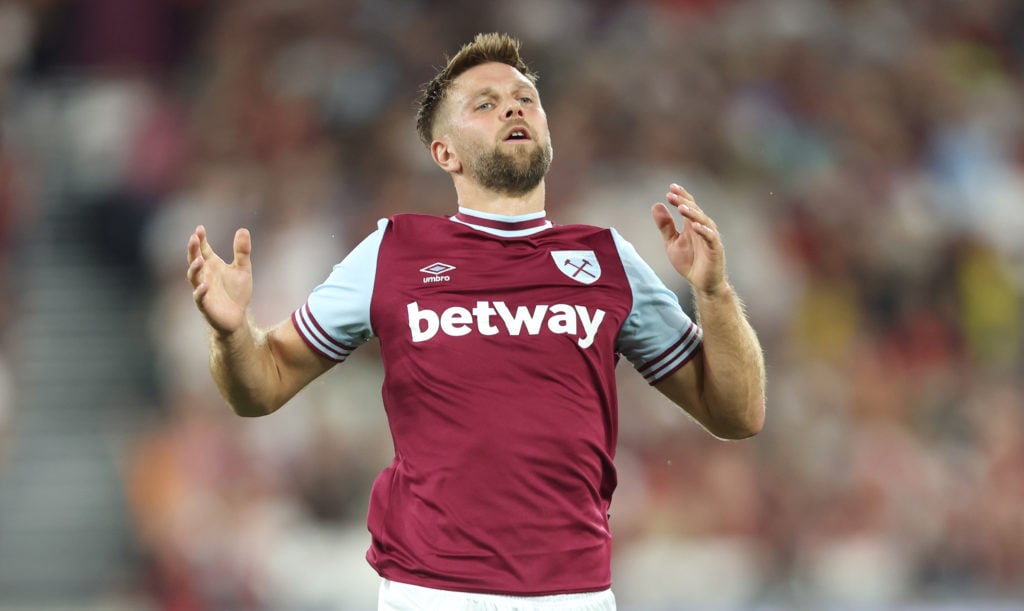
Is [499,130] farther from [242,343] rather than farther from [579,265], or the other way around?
[242,343]

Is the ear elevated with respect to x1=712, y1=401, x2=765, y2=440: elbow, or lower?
elevated

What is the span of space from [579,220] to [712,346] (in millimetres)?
5458

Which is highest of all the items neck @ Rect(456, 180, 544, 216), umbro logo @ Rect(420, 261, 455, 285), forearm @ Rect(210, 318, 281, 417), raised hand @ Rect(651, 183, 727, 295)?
neck @ Rect(456, 180, 544, 216)

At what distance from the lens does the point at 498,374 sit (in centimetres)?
Answer: 392

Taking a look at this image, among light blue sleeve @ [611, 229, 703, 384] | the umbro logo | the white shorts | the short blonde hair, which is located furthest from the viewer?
the short blonde hair

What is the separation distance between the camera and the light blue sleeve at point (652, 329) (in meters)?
4.18

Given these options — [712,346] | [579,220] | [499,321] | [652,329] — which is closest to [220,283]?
[499,321]

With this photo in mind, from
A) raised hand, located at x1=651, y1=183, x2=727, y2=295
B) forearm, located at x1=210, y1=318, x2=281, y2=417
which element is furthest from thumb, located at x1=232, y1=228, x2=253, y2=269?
raised hand, located at x1=651, y1=183, x2=727, y2=295

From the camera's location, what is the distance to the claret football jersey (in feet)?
12.6

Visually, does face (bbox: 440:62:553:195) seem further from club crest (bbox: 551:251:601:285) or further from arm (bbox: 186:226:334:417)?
arm (bbox: 186:226:334:417)

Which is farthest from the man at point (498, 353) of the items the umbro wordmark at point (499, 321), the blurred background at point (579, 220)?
the blurred background at point (579, 220)

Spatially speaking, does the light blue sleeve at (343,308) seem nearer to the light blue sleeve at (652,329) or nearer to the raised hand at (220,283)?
the raised hand at (220,283)

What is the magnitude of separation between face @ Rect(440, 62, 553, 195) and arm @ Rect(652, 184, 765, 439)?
15.3 inches

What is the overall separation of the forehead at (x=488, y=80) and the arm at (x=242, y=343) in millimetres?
784
